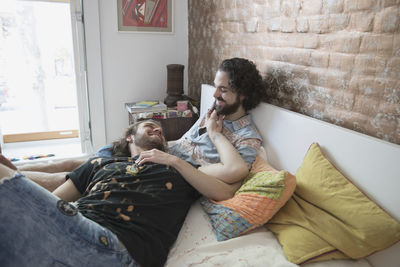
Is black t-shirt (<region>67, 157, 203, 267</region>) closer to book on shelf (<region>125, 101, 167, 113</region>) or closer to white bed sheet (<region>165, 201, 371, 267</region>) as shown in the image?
white bed sheet (<region>165, 201, 371, 267</region>)

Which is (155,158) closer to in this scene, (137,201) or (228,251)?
(137,201)

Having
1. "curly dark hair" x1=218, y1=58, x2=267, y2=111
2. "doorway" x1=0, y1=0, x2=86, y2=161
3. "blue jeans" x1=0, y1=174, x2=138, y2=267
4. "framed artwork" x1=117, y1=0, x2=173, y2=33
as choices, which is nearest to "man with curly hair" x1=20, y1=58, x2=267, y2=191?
"curly dark hair" x1=218, y1=58, x2=267, y2=111

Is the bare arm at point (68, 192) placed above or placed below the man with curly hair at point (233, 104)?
below

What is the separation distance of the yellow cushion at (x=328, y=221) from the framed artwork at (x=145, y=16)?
237 cm

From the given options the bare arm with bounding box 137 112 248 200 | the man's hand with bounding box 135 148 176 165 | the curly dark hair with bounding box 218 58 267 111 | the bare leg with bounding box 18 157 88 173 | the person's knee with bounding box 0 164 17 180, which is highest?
the curly dark hair with bounding box 218 58 267 111

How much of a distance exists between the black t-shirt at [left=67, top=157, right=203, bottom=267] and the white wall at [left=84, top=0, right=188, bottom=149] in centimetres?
172

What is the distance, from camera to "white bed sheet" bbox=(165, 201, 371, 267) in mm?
1082

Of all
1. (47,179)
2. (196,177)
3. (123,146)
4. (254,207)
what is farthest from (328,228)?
(47,179)

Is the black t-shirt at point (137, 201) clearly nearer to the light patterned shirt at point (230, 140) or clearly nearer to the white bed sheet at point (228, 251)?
the white bed sheet at point (228, 251)

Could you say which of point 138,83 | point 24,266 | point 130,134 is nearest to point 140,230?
point 24,266

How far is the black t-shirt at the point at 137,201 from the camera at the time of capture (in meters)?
1.12

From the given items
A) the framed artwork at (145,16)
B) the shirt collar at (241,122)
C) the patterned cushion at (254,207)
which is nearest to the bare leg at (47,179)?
the patterned cushion at (254,207)

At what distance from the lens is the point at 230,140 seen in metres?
1.75

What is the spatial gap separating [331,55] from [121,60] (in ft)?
7.33
